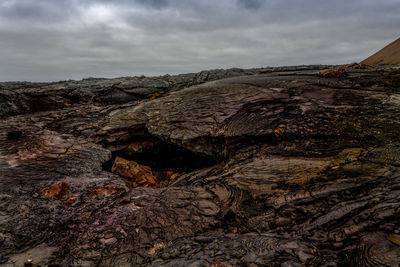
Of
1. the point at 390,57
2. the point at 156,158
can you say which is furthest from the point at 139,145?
the point at 390,57

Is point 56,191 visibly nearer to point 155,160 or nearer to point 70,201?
point 70,201

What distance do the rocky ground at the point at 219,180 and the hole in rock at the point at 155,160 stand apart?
0.10 feet

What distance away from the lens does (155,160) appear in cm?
599

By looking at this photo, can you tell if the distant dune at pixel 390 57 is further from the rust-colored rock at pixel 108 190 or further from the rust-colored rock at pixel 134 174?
the rust-colored rock at pixel 108 190

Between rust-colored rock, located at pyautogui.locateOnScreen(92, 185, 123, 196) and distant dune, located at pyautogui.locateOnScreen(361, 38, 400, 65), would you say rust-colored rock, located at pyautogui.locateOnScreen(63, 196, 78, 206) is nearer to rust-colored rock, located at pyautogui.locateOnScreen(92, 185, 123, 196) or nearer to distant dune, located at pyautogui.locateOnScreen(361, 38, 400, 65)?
rust-colored rock, located at pyautogui.locateOnScreen(92, 185, 123, 196)

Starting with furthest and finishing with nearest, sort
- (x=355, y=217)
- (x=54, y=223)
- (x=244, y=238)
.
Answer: (x=54, y=223), (x=244, y=238), (x=355, y=217)

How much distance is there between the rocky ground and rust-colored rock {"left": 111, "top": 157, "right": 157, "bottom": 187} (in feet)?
0.09

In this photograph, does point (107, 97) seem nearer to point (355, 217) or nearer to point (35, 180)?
point (35, 180)

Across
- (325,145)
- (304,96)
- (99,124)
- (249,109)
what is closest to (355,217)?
(325,145)

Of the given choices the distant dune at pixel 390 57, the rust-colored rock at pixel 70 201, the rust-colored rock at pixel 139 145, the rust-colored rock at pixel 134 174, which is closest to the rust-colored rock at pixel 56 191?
the rust-colored rock at pixel 70 201

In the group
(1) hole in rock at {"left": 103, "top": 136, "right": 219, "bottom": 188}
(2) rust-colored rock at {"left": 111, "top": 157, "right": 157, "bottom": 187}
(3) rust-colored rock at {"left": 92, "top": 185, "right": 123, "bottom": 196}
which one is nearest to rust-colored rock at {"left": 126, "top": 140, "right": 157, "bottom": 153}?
(1) hole in rock at {"left": 103, "top": 136, "right": 219, "bottom": 188}

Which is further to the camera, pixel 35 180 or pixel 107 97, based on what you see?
pixel 107 97

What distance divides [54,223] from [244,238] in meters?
2.54

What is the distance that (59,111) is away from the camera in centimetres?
712
